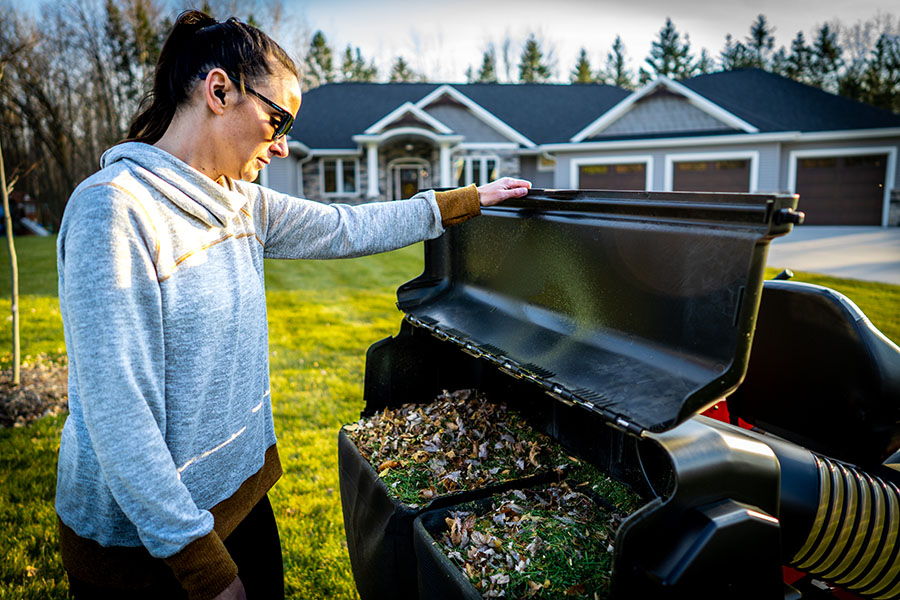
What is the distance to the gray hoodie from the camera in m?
1.18

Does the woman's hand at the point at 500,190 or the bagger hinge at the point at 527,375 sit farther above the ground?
the woman's hand at the point at 500,190

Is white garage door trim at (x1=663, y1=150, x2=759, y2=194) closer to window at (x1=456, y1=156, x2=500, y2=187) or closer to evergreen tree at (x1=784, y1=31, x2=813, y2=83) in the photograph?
window at (x1=456, y1=156, x2=500, y2=187)

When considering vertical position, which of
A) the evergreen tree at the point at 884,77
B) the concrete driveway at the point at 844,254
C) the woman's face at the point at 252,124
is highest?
the evergreen tree at the point at 884,77

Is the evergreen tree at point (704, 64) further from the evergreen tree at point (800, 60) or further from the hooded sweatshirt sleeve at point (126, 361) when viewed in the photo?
the hooded sweatshirt sleeve at point (126, 361)

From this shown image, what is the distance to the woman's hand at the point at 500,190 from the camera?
6.32 feet

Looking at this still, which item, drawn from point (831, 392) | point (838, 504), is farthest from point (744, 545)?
point (831, 392)

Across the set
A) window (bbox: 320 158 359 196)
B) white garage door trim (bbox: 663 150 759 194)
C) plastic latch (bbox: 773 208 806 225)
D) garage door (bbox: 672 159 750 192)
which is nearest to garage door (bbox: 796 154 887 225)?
white garage door trim (bbox: 663 150 759 194)

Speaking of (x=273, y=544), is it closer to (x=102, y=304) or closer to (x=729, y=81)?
(x=102, y=304)

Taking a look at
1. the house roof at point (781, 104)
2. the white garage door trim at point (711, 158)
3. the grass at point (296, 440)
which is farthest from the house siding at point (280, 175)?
the house roof at point (781, 104)

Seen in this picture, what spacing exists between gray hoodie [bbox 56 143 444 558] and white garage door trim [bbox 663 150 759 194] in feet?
62.1

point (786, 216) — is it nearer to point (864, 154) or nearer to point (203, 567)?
point (203, 567)

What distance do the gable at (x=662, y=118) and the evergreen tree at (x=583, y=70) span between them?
2988 cm

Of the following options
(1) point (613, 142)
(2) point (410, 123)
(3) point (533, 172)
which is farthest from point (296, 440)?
(3) point (533, 172)

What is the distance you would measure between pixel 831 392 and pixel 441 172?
2111cm
